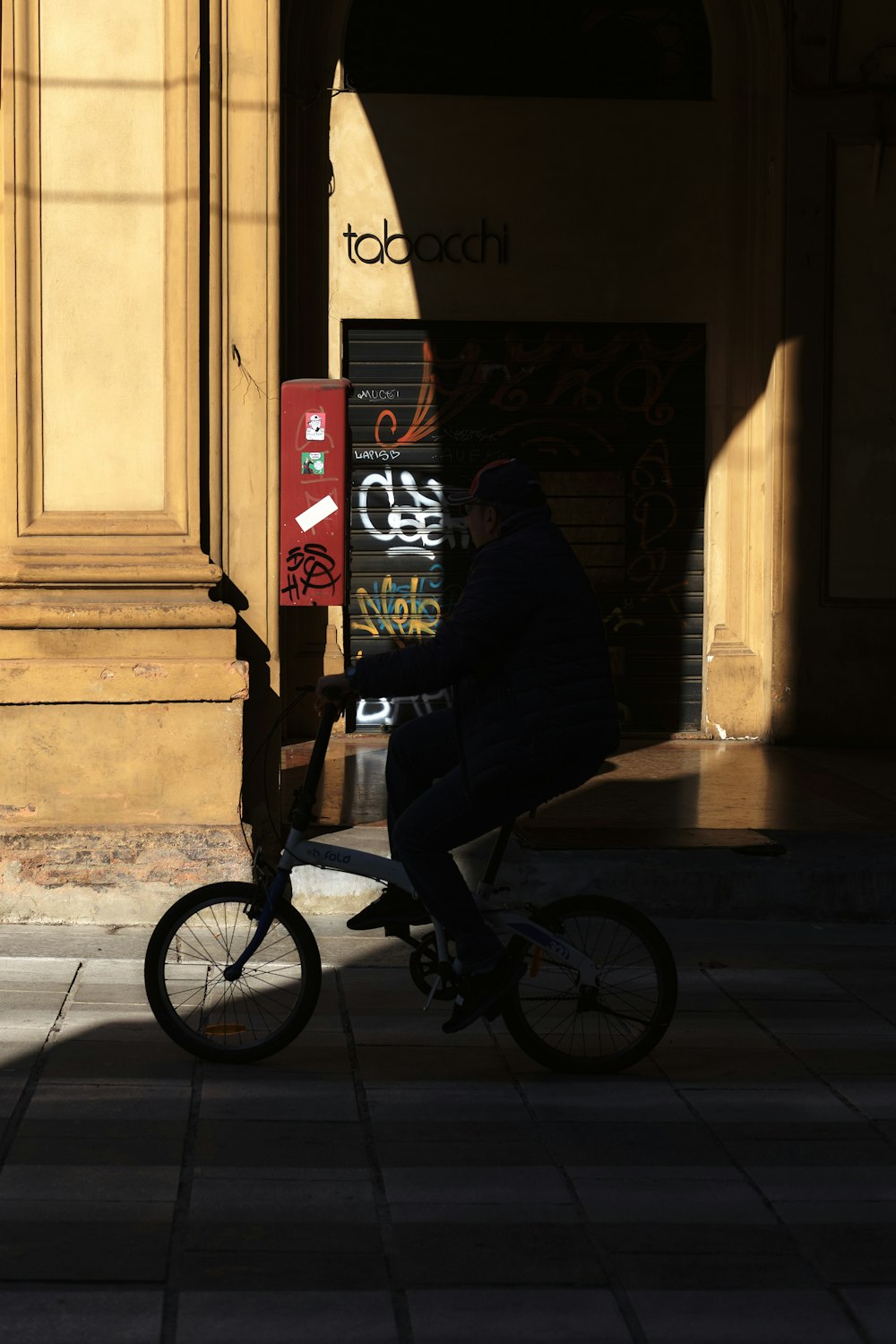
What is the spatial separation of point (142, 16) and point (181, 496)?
2125mm

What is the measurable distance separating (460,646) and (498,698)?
23 cm

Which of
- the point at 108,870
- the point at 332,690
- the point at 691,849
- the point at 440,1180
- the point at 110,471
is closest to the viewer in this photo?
the point at 440,1180

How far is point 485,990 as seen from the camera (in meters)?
4.80

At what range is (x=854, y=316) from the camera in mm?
12492

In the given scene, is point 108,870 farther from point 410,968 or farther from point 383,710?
point 383,710

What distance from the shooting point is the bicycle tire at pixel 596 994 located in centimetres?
488

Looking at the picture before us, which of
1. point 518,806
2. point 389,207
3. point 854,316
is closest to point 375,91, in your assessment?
point 389,207

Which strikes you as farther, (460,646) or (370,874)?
(370,874)

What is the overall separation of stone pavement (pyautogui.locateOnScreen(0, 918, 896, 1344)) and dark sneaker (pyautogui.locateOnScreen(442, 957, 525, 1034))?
237mm

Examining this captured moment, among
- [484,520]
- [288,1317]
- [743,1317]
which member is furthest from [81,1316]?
[484,520]

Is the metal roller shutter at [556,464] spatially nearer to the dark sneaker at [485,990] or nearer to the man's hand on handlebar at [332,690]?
the dark sneaker at [485,990]

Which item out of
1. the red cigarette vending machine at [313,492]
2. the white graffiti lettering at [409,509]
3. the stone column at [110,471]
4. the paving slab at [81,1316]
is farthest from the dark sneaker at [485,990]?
the white graffiti lettering at [409,509]

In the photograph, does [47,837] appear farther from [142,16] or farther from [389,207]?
[389,207]

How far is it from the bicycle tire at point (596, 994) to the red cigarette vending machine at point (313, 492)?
A: 9.89 feet
